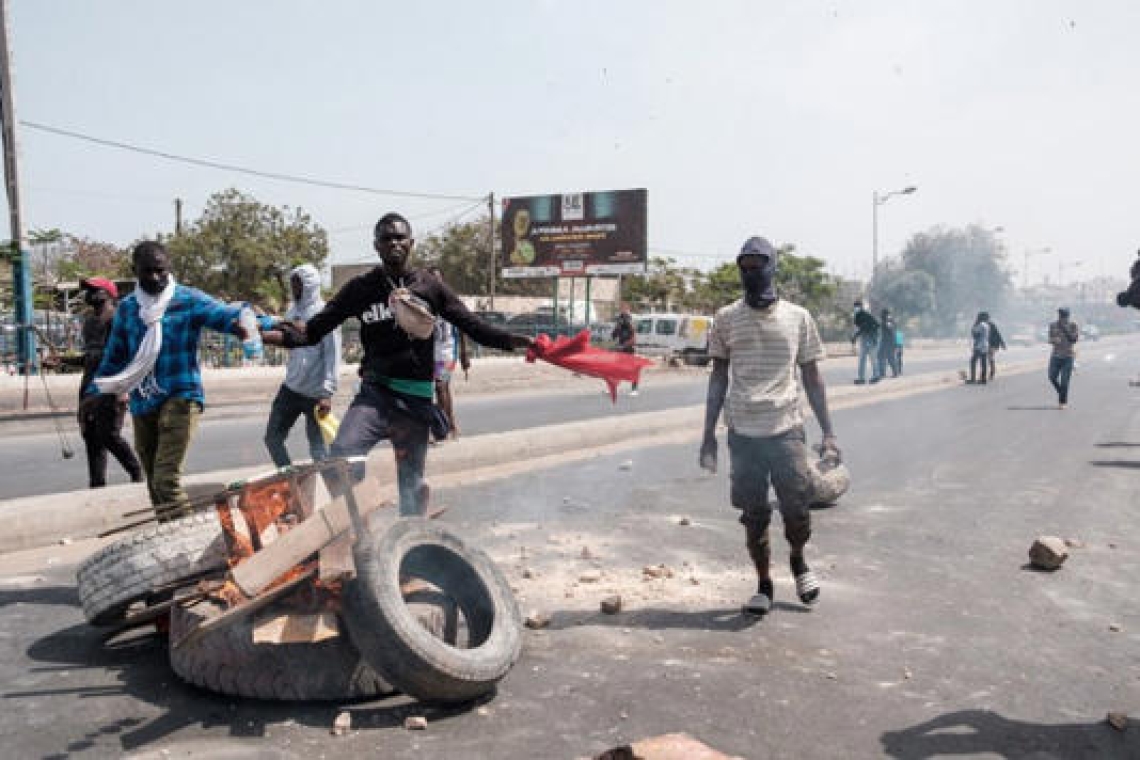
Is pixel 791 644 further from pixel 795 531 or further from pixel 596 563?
pixel 596 563

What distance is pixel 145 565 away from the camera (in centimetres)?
404

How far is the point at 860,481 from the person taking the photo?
30.0 ft

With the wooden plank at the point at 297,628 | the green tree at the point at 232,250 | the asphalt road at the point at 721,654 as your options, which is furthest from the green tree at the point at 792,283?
the wooden plank at the point at 297,628

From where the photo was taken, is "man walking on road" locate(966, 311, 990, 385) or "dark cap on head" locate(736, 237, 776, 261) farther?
"man walking on road" locate(966, 311, 990, 385)

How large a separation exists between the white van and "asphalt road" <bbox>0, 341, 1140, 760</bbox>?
26890mm

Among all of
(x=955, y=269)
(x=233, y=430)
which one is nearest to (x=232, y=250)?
(x=233, y=430)

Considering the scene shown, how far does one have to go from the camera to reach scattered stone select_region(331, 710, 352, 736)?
332 centimetres

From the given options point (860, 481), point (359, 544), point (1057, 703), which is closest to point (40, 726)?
point (359, 544)

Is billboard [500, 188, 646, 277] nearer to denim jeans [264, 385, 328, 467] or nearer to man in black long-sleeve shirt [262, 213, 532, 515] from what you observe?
denim jeans [264, 385, 328, 467]

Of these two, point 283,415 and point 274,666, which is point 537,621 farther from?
point 283,415

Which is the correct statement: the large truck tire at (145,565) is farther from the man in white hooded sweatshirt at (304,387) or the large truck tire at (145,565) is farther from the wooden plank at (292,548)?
the man in white hooded sweatshirt at (304,387)

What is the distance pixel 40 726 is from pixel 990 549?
5.49 m

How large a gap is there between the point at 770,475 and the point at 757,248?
1.15 meters

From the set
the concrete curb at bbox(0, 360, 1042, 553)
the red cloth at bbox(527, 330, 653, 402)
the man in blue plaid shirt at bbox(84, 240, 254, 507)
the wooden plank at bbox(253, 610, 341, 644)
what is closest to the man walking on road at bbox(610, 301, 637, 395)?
the concrete curb at bbox(0, 360, 1042, 553)
